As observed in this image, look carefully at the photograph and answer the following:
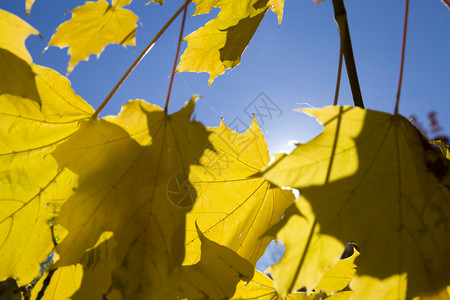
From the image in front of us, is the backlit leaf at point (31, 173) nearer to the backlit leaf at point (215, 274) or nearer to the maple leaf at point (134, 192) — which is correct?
the maple leaf at point (134, 192)

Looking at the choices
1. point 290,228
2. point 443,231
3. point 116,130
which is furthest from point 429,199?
point 116,130

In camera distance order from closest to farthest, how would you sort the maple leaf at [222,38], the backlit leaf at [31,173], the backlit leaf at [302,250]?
the backlit leaf at [302,250] → the backlit leaf at [31,173] → the maple leaf at [222,38]

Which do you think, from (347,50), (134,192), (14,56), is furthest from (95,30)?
(347,50)

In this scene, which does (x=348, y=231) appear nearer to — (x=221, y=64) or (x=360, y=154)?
(x=360, y=154)

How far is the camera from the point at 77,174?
594 mm

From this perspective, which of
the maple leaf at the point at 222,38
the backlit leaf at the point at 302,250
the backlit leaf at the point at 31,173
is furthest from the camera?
the maple leaf at the point at 222,38

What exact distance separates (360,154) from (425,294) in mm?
226

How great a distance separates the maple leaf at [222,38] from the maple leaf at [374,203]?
39 centimetres

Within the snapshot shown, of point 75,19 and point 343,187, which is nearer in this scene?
point 343,187

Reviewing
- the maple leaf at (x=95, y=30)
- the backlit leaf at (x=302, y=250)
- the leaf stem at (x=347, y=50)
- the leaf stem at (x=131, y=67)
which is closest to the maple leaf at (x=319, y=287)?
the backlit leaf at (x=302, y=250)

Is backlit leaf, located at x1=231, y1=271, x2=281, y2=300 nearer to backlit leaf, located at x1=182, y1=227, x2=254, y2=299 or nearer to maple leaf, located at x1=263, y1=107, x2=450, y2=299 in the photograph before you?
backlit leaf, located at x1=182, y1=227, x2=254, y2=299

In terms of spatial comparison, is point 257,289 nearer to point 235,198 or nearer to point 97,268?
point 235,198

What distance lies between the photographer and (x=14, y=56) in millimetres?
536

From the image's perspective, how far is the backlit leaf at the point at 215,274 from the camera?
24.9 inches
